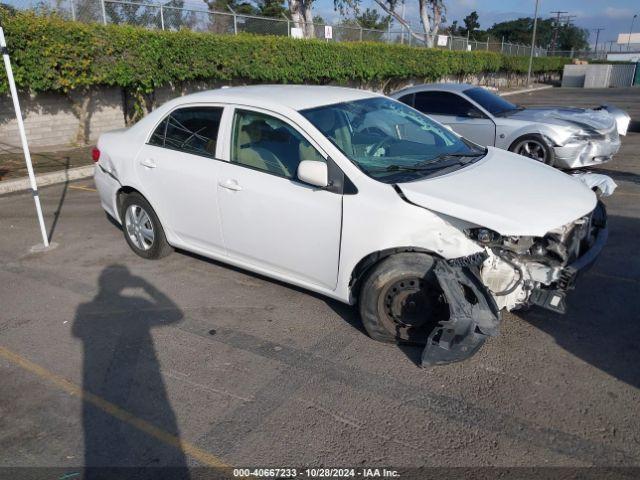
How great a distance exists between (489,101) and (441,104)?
88 centimetres

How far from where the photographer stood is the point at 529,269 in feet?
11.4

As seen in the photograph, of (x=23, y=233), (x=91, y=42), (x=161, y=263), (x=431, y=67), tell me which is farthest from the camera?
(x=431, y=67)

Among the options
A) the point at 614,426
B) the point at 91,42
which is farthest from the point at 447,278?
the point at 91,42

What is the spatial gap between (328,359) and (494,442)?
1237mm

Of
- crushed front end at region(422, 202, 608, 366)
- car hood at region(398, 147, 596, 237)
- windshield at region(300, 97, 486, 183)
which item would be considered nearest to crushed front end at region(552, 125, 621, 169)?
windshield at region(300, 97, 486, 183)

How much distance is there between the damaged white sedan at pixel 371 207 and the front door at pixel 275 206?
0.01 meters

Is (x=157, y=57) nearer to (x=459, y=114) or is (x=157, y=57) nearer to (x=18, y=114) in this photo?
(x=459, y=114)

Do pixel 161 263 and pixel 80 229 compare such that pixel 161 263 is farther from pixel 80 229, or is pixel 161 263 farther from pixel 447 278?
pixel 447 278

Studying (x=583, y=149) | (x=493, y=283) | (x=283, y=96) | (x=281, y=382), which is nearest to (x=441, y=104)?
(x=583, y=149)

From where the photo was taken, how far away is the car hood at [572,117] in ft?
28.3

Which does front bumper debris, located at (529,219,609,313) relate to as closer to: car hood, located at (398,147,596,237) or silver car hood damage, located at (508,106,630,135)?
car hood, located at (398,147,596,237)

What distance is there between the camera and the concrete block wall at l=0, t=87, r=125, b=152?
461 inches

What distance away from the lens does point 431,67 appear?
87.9 ft

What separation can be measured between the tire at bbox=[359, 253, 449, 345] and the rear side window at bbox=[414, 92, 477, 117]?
6.52 m
